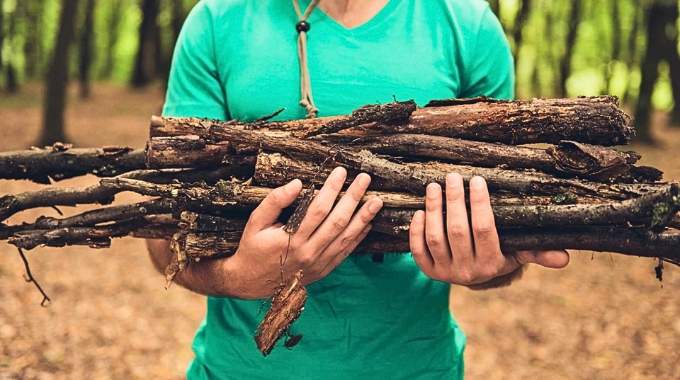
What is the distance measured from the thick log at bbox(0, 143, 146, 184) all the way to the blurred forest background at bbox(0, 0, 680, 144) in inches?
562

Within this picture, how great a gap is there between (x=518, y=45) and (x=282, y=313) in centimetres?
2315

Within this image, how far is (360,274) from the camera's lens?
7.75 feet

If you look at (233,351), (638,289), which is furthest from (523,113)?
(638,289)

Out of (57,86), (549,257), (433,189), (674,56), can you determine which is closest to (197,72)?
(433,189)

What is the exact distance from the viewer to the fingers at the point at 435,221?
1.97 m

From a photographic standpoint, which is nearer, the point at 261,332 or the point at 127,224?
the point at 261,332

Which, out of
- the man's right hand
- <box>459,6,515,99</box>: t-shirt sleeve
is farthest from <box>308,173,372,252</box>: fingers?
<box>459,6,515,99</box>: t-shirt sleeve

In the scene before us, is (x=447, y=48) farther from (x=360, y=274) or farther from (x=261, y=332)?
(x=261, y=332)

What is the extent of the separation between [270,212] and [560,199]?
833 mm

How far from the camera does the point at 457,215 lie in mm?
1931

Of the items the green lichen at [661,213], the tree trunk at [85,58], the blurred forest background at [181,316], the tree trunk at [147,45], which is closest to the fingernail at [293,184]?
the green lichen at [661,213]

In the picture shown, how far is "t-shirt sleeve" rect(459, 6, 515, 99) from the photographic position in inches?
93.2

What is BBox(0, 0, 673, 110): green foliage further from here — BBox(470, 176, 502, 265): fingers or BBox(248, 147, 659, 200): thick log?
BBox(470, 176, 502, 265): fingers

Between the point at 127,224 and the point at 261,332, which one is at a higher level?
the point at 127,224
